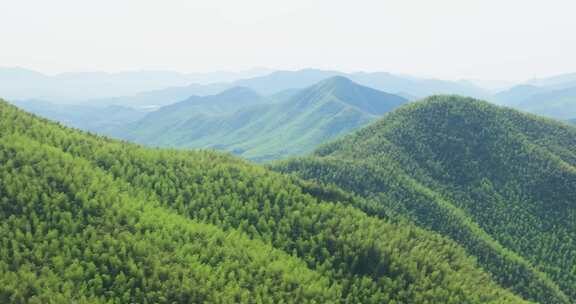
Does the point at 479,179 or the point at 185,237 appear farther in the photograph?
the point at 479,179

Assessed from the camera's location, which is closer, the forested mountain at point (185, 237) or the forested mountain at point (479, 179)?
the forested mountain at point (185, 237)

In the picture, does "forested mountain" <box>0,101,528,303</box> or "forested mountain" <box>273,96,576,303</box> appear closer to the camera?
"forested mountain" <box>0,101,528,303</box>

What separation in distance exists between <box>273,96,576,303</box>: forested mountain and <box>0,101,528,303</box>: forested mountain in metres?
9.64

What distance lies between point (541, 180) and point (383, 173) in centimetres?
2762

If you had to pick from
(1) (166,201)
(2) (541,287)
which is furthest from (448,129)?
(1) (166,201)

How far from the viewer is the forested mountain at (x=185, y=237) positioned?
96.1ft

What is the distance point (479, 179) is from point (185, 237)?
63016 mm

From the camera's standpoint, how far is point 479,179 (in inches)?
3307

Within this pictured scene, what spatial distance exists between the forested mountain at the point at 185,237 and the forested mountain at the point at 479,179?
31.6 feet

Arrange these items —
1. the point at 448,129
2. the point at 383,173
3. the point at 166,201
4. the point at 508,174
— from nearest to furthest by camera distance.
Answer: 1. the point at 166,201
2. the point at 383,173
3. the point at 508,174
4. the point at 448,129

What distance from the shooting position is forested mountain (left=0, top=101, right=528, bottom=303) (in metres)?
29.3

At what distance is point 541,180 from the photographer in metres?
81.5

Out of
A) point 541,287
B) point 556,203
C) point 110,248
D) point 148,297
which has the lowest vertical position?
point 541,287

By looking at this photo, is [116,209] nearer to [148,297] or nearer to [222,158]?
[148,297]
